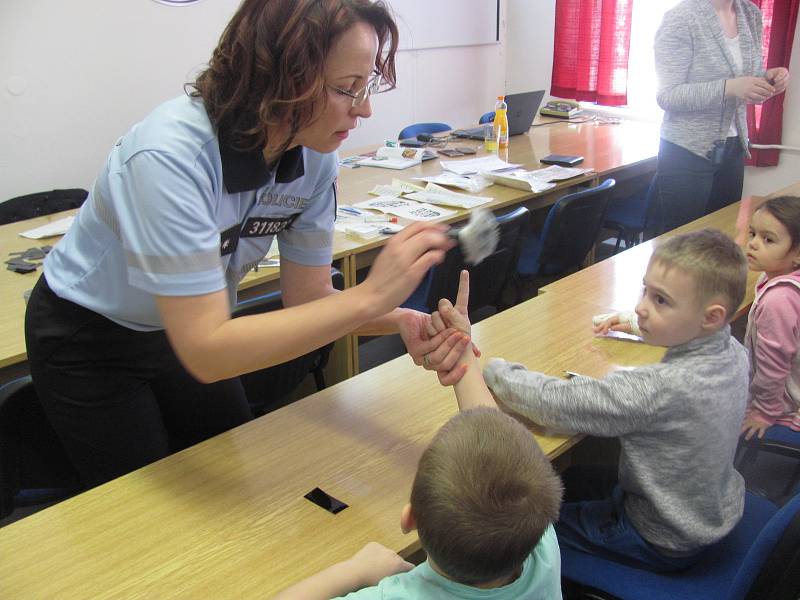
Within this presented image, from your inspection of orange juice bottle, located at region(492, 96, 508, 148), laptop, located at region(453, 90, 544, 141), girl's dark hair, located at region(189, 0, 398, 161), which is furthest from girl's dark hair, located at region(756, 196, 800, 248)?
laptop, located at region(453, 90, 544, 141)

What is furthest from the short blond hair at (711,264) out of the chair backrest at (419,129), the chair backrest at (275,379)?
the chair backrest at (419,129)

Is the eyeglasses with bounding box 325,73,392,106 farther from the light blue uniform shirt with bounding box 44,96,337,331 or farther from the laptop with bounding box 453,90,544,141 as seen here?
the laptop with bounding box 453,90,544,141

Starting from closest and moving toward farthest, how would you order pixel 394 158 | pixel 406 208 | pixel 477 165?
pixel 406 208 → pixel 477 165 → pixel 394 158

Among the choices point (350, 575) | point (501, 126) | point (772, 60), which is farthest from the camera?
point (772, 60)

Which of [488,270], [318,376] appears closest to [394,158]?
[488,270]

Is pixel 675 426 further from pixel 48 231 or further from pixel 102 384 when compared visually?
pixel 48 231

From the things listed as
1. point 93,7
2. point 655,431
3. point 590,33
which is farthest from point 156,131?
point 590,33

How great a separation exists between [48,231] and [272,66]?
6.76 ft

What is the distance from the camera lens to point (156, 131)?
1111mm

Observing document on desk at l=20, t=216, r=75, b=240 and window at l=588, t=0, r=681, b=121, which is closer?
document on desk at l=20, t=216, r=75, b=240

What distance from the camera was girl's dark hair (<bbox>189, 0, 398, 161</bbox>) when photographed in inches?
43.9

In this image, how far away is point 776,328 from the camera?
1921mm

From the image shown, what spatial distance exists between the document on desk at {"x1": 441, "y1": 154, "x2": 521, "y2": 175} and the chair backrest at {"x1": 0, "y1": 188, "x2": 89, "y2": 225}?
1.83 m

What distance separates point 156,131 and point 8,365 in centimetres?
107
